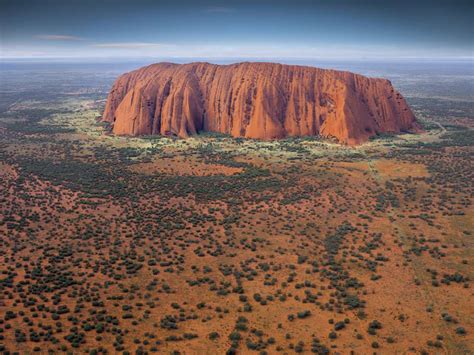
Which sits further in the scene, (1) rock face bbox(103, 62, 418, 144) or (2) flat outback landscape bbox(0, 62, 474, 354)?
(1) rock face bbox(103, 62, 418, 144)

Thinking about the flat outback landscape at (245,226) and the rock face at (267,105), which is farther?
the rock face at (267,105)

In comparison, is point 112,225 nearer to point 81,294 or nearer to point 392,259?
point 81,294

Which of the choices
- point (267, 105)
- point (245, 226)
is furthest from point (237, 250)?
point (267, 105)

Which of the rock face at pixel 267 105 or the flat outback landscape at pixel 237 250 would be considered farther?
the rock face at pixel 267 105

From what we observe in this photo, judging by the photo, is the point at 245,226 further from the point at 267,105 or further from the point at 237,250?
the point at 267,105

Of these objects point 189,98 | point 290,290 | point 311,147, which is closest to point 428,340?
point 290,290

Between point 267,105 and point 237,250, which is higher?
point 267,105

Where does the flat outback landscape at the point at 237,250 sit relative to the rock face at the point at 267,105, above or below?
below
